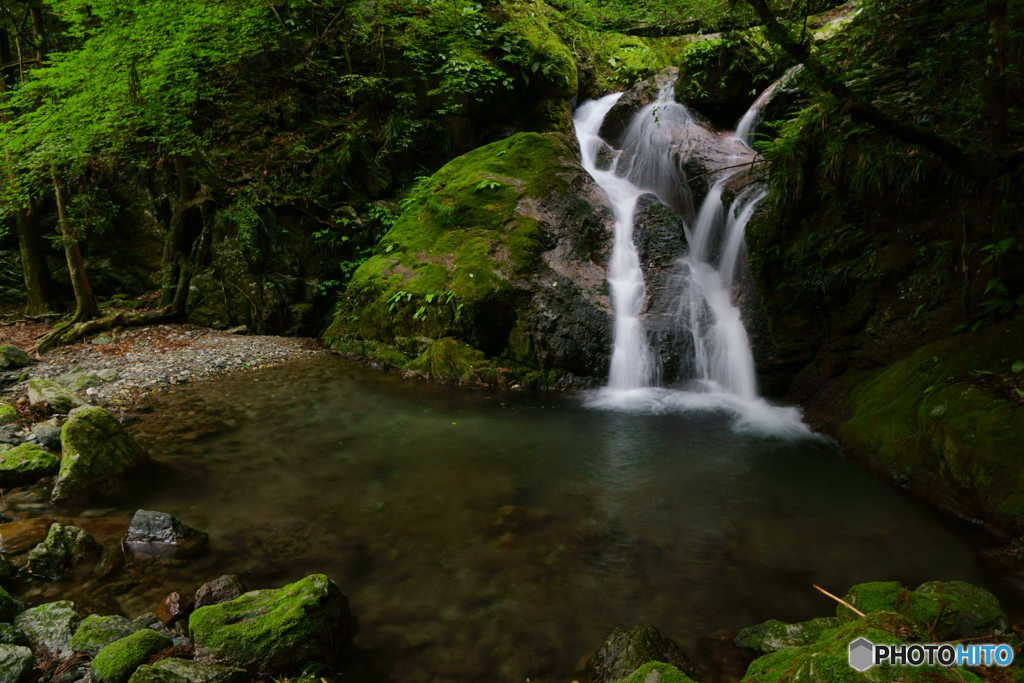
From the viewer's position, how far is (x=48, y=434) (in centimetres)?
509

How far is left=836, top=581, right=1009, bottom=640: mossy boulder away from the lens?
2.30 metres

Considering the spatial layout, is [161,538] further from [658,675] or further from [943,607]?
[943,607]

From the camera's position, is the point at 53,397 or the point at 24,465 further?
the point at 53,397

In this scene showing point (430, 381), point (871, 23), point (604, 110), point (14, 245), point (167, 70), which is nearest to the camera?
point (871, 23)

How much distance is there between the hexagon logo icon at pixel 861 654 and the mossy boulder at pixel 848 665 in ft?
0.05

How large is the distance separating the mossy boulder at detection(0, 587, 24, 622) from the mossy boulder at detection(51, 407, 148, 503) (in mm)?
1610

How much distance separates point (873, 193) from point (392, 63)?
11.2m

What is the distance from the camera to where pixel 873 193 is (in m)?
6.19

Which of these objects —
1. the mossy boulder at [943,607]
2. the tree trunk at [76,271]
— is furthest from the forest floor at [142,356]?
the mossy boulder at [943,607]

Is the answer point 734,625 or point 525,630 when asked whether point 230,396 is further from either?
point 734,625

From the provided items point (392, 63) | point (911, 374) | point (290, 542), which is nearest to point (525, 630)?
point (290, 542)

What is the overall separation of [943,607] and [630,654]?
1.51m

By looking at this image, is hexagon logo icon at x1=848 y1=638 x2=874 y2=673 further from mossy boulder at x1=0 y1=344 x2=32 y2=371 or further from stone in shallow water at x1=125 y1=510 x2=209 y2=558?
mossy boulder at x1=0 y1=344 x2=32 y2=371

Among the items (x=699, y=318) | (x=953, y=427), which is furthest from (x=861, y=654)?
(x=699, y=318)
